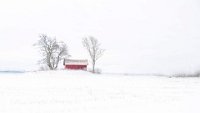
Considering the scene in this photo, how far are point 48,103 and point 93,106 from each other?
8.37 ft

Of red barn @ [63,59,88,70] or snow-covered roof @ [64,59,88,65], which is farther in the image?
snow-covered roof @ [64,59,88,65]

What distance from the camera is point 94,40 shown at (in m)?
105

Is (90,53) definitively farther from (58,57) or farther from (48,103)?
(48,103)

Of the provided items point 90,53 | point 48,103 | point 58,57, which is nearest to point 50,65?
point 58,57

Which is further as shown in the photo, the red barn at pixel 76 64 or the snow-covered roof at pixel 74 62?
the snow-covered roof at pixel 74 62

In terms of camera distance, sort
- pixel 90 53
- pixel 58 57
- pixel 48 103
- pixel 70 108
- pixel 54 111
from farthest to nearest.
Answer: pixel 90 53
pixel 58 57
pixel 48 103
pixel 70 108
pixel 54 111

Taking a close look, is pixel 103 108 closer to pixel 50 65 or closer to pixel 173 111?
pixel 173 111

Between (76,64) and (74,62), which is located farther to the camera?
(74,62)

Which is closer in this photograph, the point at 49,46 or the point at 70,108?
the point at 70,108

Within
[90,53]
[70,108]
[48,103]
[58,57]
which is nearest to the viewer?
[70,108]

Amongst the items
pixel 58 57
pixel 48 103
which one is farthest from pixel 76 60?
pixel 48 103

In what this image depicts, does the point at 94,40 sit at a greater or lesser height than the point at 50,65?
greater

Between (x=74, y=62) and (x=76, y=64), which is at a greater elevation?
(x=74, y=62)

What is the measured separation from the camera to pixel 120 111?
1716 centimetres
